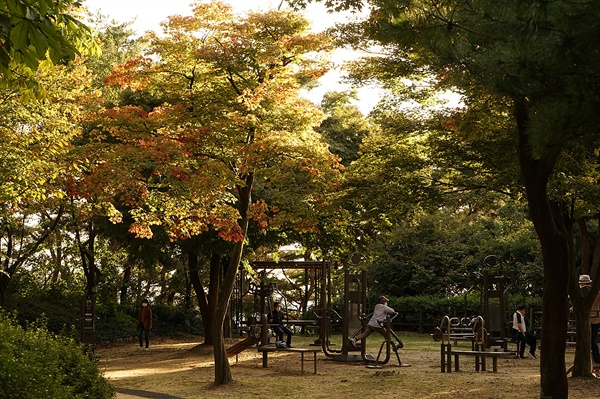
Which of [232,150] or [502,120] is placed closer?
[502,120]

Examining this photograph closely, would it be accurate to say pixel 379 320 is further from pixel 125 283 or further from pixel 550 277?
pixel 125 283

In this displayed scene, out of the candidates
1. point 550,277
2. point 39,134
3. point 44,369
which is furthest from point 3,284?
point 550,277

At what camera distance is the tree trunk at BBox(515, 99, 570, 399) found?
1017 cm

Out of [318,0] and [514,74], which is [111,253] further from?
[514,74]

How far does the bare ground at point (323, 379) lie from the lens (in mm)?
12992

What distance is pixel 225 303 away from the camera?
51.9 ft

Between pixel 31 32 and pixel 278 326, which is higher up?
pixel 31 32

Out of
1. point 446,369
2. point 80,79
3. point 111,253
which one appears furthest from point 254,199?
point 111,253

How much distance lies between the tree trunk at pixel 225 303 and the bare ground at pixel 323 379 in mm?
284

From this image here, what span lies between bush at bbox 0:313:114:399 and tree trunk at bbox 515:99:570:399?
17.4ft

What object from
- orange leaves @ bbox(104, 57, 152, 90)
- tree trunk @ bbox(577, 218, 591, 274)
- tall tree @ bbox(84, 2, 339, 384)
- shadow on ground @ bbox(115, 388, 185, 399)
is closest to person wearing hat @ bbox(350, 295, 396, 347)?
tall tree @ bbox(84, 2, 339, 384)

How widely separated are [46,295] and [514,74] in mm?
24603

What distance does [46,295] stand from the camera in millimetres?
27625

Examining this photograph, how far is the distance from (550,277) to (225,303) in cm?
722
